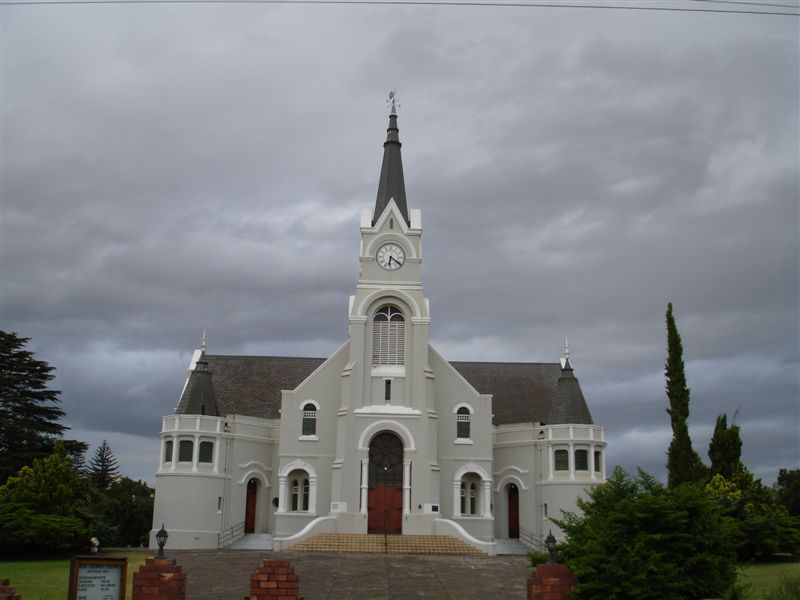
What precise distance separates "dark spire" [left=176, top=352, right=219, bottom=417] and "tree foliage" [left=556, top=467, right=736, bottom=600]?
32.2 metres

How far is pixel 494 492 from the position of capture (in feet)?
159

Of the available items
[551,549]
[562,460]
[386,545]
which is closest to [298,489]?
[386,545]

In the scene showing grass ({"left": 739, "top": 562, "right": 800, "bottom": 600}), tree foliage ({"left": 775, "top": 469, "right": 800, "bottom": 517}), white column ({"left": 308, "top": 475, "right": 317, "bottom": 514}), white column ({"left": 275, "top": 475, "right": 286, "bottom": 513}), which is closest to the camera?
grass ({"left": 739, "top": 562, "right": 800, "bottom": 600})

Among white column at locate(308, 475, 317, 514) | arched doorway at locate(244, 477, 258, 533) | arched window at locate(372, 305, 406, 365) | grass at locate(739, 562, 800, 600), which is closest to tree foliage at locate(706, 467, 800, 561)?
grass at locate(739, 562, 800, 600)

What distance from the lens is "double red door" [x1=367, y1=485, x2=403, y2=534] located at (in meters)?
42.7

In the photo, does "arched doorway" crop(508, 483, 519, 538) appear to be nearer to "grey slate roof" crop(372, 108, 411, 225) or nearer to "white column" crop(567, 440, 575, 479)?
"white column" crop(567, 440, 575, 479)

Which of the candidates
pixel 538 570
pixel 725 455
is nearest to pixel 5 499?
pixel 538 570

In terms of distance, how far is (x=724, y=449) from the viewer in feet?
144

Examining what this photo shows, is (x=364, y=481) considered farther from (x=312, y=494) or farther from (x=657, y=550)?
(x=657, y=550)

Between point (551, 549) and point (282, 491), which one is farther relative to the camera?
point (282, 491)

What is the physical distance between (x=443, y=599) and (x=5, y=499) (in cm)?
2453

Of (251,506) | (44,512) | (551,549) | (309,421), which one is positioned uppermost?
(309,421)

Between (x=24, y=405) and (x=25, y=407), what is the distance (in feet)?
0.49

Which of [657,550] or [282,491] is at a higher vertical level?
[282,491]
